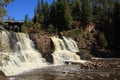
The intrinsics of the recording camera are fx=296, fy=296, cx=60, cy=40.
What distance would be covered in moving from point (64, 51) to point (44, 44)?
4618 mm

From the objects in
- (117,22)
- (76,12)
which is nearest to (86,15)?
(76,12)

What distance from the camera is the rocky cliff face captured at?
2389 inches

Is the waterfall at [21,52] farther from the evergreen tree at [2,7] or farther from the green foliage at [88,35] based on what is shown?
the green foliage at [88,35]

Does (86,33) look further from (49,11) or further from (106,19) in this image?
(49,11)

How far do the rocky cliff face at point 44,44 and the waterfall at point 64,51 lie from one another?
1.09 meters

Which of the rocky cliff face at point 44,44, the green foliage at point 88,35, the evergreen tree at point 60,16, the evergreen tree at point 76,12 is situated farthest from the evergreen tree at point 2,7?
the evergreen tree at point 76,12

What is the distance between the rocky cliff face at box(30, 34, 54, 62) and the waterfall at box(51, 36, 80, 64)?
3.58 ft

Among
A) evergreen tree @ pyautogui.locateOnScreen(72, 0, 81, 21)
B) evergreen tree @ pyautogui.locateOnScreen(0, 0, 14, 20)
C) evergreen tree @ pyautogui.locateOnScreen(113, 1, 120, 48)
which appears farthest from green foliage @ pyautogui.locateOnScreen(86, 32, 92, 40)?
evergreen tree @ pyautogui.locateOnScreen(0, 0, 14, 20)

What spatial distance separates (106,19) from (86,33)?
926 cm

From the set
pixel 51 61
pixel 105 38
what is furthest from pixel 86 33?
pixel 51 61

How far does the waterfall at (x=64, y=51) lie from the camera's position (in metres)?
58.3

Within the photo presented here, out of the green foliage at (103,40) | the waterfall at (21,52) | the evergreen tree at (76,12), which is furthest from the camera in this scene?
the evergreen tree at (76,12)

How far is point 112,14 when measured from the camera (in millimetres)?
89562

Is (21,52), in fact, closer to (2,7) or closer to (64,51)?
(64,51)
